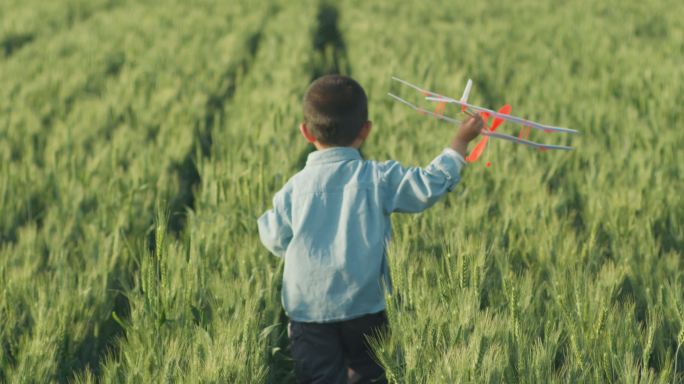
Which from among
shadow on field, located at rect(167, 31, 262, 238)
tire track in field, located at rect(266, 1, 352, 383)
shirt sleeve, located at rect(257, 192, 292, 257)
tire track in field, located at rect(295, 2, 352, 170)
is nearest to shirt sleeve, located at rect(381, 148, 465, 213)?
shirt sleeve, located at rect(257, 192, 292, 257)

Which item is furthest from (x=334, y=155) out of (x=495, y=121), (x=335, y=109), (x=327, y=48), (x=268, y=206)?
(x=327, y=48)

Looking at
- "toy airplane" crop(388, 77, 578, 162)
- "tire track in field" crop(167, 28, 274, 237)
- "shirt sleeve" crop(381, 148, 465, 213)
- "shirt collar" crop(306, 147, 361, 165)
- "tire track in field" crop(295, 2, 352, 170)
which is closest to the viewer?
"toy airplane" crop(388, 77, 578, 162)

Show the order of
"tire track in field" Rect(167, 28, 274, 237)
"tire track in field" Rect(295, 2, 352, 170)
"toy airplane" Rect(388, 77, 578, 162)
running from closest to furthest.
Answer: "toy airplane" Rect(388, 77, 578, 162)
"tire track in field" Rect(167, 28, 274, 237)
"tire track in field" Rect(295, 2, 352, 170)

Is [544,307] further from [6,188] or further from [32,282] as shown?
[6,188]

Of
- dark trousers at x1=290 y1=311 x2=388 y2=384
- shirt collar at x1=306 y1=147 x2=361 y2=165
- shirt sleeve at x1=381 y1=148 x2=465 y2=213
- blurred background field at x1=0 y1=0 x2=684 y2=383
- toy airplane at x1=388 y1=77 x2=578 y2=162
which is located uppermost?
toy airplane at x1=388 y1=77 x2=578 y2=162

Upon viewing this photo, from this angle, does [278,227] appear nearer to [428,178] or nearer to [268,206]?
[428,178]

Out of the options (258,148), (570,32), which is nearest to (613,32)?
(570,32)

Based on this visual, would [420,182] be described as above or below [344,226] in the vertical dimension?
above

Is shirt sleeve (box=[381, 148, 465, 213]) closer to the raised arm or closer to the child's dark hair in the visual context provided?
the raised arm

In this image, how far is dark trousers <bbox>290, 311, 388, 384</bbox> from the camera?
1.89 metres

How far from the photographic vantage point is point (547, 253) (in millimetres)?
2238

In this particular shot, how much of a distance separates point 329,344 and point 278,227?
341 mm

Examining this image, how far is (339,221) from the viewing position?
72.3 inches

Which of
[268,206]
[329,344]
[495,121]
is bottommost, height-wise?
Result: [329,344]
